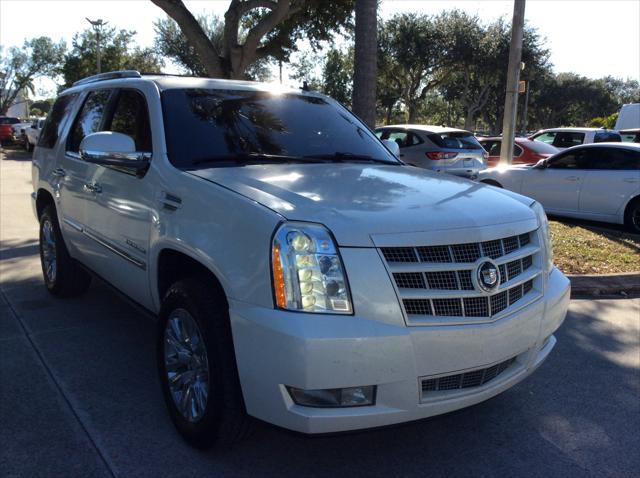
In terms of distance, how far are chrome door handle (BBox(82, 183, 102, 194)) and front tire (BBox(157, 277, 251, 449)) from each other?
137 cm

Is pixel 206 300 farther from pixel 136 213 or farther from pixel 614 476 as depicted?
pixel 614 476

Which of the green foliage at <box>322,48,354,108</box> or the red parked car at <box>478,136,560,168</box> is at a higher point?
the green foliage at <box>322,48,354,108</box>

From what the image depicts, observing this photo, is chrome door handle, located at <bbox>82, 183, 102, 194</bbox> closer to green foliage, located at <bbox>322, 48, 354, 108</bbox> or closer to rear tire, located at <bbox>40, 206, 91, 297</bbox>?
rear tire, located at <bbox>40, 206, 91, 297</bbox>

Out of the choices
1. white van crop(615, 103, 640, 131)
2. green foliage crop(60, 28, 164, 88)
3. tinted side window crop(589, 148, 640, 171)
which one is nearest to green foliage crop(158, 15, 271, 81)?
green foliage crop(60, 28, 164, 88)

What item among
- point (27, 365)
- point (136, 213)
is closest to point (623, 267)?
point (136, 213)

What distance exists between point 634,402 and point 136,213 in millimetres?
3288

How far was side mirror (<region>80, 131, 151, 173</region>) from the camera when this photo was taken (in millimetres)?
3473

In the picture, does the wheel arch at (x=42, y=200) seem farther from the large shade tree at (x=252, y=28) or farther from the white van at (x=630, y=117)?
the white van at (x=630, y=117)

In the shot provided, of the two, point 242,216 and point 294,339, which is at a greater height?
point 242,216

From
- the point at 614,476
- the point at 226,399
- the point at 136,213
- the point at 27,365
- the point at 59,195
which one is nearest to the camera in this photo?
the point at 226,399

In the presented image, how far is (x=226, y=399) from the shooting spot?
2637 millimetres

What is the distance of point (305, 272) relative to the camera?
7.98 ft

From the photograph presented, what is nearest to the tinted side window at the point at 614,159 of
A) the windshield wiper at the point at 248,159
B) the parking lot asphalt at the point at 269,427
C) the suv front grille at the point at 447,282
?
the parking lot asphalt at the point at 269,427

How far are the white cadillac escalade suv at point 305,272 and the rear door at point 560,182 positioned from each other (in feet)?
23.0
